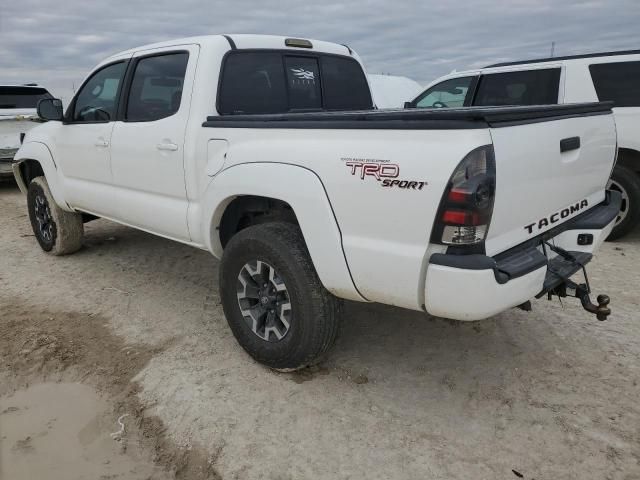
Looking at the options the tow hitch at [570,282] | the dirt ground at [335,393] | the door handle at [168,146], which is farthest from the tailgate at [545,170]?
the door handle at [168,146]

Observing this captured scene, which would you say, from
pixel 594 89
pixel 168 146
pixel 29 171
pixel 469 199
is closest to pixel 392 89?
pixel 594 89

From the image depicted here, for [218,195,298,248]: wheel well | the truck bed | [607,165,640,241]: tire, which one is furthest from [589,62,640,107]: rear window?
Result: [218,195,298,248]: wheel well

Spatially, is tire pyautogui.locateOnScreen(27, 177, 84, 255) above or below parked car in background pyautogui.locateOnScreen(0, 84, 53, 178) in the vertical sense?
below

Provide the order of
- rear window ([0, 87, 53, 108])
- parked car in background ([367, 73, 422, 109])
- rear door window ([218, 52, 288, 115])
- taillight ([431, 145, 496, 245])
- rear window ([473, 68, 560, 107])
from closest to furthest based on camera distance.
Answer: taillight ([431, 145, 496, 245]), rear door window ([218, 52, 288, 115]), rear window ([473, 68, 560, 107]), rear window ([0, 87, 53, 108]), parked car in background ([367, 73, 422, 109])

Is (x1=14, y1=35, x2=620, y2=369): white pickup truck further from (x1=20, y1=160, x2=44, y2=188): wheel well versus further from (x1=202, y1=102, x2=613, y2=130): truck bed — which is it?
(x1=20, y1=160, x2=44, y2=188): wheel well

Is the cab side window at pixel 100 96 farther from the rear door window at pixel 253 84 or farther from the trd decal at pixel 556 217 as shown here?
the trd decal at pixel 556 217

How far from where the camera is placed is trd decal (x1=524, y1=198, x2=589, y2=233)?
254 centimetres

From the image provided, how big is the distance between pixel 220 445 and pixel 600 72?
213 inches

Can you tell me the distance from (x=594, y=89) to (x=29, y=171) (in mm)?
6187

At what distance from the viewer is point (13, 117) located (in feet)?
28.9

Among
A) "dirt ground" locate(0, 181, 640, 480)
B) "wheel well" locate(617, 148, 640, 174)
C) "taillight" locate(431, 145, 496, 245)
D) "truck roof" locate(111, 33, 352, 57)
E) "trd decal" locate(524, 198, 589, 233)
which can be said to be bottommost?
"dirt ground" locate(0, 181, 640, 480)

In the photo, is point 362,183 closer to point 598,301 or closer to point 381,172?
point 381,172

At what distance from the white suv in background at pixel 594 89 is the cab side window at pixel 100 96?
416cm

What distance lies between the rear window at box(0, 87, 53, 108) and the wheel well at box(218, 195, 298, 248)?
786cm
